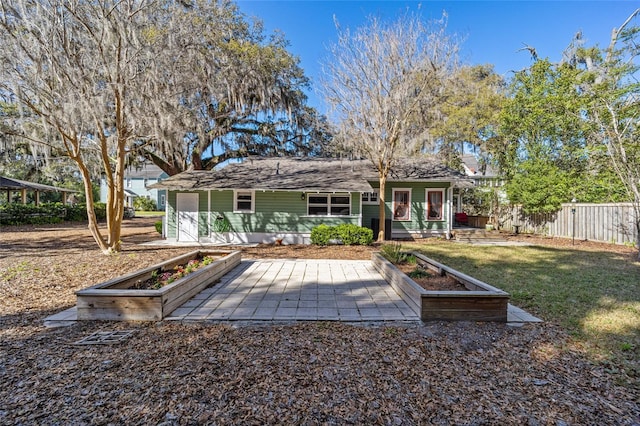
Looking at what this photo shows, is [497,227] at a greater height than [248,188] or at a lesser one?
lesser

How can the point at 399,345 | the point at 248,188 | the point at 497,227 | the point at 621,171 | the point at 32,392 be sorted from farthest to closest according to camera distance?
the point at 497,227, the point at 248,188, the point at 621,171, the point at 399,345, the point at 32,392

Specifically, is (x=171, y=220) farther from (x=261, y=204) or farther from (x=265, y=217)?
(x=265, y=217)

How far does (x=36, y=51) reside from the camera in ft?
21.0

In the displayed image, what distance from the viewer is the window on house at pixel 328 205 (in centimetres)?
1255

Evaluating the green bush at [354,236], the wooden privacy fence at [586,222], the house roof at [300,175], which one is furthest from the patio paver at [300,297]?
the wooden privacy fence at [586,222]

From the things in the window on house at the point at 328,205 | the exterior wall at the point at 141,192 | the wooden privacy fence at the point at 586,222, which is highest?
the exterior wall at the point at 141,192

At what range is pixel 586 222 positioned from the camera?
12.2m

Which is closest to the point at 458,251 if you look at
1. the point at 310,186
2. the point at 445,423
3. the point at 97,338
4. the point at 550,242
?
the point at 550,242

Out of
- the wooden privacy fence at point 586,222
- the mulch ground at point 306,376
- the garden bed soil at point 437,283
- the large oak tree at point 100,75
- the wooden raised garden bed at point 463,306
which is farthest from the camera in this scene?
the wooden privacy fence at point 586,222

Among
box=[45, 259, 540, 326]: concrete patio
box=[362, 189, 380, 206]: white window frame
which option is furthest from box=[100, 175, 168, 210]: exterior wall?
box=[45, 259, 540, 326]: concrete patio

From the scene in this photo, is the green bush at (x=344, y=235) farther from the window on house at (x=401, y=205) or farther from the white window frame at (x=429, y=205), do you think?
the white window frame at (x=429, y=205)

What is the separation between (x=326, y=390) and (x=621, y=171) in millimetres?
12842

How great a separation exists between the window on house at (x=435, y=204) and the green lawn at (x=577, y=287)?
359cm

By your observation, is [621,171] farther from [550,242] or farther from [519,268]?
[519,268]
